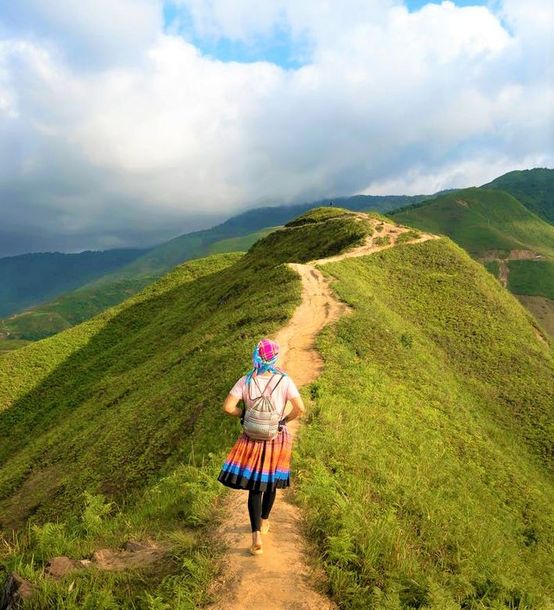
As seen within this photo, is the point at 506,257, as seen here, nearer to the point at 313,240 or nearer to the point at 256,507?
the point at 313,240

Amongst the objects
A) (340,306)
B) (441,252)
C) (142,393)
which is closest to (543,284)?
(441,252)

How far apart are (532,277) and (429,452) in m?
156

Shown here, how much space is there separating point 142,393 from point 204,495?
22743 mm

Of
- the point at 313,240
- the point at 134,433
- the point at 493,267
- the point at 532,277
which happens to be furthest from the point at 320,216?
the point at 493,267

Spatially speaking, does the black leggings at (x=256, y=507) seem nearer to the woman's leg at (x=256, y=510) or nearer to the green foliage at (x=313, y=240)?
the woman's leg at (x=256, y=510)

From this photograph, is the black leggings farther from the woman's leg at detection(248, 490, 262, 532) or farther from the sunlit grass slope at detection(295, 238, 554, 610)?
the sunlit grass slope at detection(295, 238, 554, 610)

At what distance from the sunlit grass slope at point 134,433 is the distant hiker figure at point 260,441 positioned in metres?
1.32

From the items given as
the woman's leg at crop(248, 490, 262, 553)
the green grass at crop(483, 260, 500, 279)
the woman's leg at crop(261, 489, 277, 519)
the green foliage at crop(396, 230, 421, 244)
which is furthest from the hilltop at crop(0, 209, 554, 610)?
the green grass at crop(483, 260, 500, 279)

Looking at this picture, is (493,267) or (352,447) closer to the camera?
(352,447)

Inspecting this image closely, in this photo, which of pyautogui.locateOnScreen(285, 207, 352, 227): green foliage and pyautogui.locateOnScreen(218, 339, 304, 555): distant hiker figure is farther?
pyautogui.locateOnScreen(285, 207, 352, 227): green foliage

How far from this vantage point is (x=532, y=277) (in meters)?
150

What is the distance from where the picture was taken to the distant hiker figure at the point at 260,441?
805 cm

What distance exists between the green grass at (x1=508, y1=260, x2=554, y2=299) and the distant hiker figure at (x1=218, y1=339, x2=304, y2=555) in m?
154

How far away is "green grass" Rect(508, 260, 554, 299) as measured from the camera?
14188 cm
